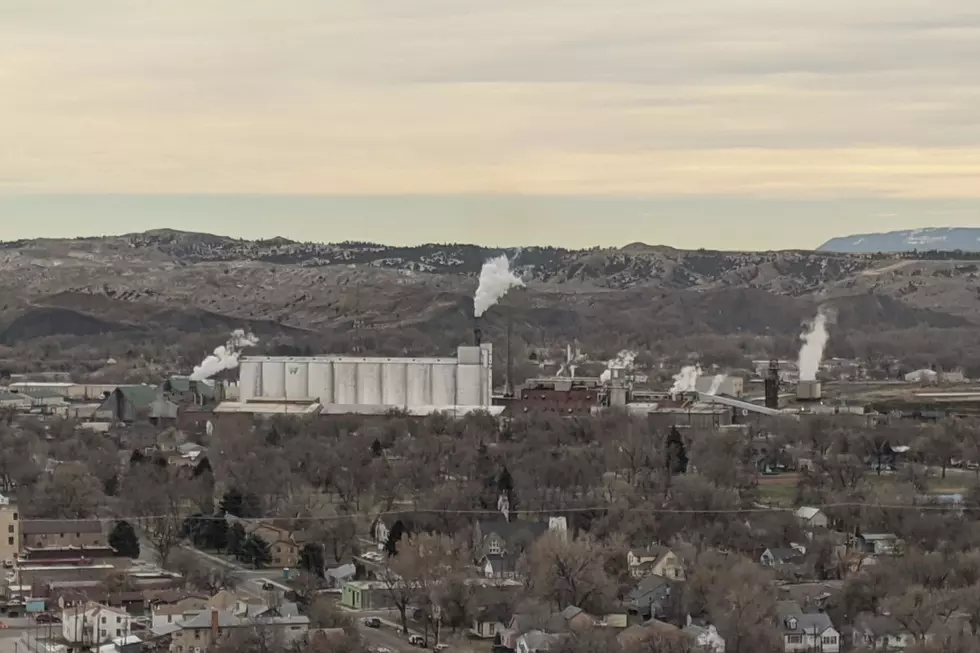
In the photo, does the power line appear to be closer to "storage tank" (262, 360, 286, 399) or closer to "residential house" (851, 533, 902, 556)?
"residential house" (851, 533, 902, 556)

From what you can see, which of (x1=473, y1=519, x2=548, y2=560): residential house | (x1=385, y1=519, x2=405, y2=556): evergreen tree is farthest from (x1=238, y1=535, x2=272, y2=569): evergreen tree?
(x1=473, y1=519, x2=548, y2=560): residential house

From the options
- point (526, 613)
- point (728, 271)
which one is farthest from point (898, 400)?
point (728, 271)

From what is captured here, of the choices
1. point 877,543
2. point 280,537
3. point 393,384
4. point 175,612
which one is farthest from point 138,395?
point 175,612

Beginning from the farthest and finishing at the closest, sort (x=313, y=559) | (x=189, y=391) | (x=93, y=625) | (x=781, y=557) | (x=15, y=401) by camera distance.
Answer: (x=189, y=391)
(x=15, y=401)
(x=781, y=557)
(x=313, y=559)
(x=93, y=625)

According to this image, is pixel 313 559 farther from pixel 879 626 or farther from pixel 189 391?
pixel 189 391

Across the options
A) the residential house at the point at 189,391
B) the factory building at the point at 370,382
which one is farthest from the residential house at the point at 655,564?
the residential house at the point at 189,391
